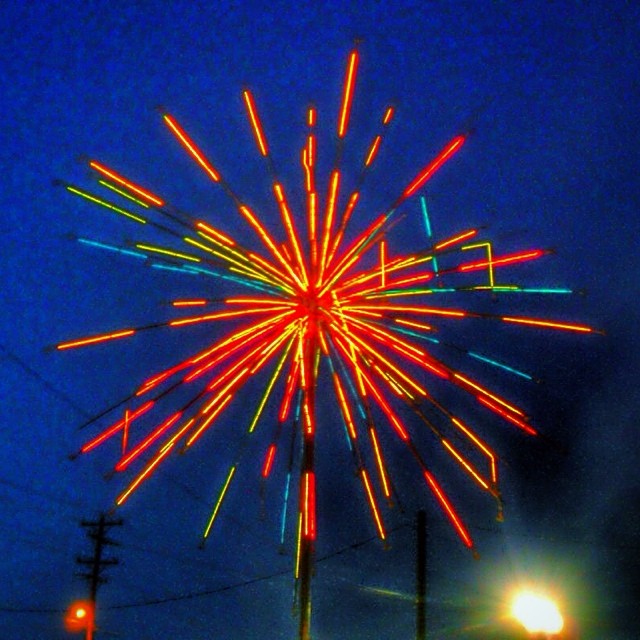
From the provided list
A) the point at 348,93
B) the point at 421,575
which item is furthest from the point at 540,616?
the point at 421,575

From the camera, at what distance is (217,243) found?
42.7 feet

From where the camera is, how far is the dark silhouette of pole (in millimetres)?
23516

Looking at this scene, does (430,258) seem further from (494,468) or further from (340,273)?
(494,468)

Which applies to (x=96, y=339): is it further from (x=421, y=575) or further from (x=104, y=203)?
(x=421, y=575)

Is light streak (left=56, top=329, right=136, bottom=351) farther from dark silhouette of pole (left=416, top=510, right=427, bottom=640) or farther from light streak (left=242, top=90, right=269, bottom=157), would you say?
dark silhouette of pole (left=416, top=510, right=427, bottom=640)

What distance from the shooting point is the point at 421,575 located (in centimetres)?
2406

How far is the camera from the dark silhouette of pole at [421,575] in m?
23.5

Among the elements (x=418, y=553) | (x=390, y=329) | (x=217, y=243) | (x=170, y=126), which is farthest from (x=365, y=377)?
(x=418, y=553)

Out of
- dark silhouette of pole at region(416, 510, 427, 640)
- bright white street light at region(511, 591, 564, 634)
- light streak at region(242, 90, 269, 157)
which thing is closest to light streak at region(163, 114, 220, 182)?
light streak at region(242, 90, 269, 157)

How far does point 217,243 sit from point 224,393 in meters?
2.08

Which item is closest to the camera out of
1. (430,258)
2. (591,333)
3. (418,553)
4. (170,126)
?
(170,126)

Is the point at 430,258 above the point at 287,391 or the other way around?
above

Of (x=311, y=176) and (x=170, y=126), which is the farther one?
(x=311, y=176)

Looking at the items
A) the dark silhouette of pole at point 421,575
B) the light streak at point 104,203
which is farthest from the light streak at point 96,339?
the dark silhouette of pole at point 421,575
